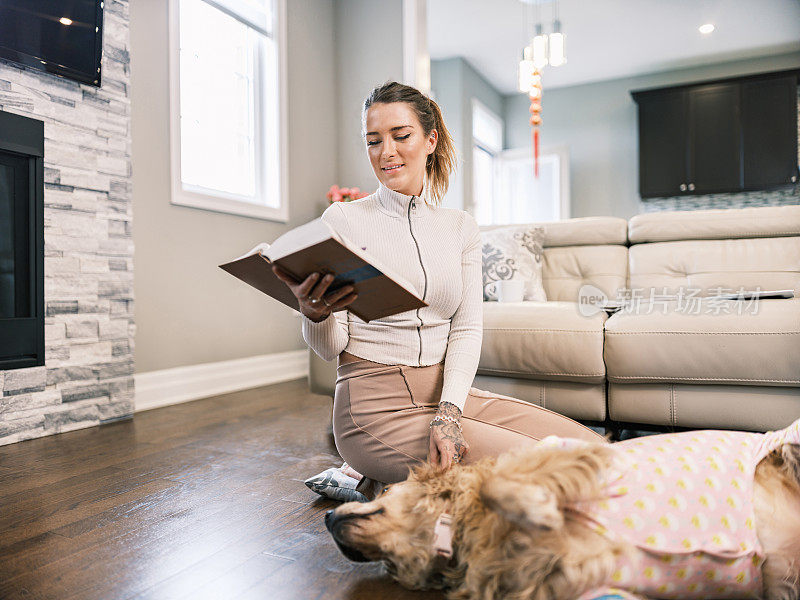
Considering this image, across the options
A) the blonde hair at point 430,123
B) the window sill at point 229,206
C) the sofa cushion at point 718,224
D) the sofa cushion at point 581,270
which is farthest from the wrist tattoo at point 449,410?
the window sill at point 229,206

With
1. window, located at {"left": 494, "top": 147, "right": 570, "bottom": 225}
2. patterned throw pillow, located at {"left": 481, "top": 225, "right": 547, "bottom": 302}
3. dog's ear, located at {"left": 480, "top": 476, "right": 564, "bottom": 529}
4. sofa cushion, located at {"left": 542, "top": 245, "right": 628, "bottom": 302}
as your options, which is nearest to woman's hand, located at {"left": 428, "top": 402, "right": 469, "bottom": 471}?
dog's ear, located at {"left": 480, "top": 476, "right": 564, "bottom": 529}

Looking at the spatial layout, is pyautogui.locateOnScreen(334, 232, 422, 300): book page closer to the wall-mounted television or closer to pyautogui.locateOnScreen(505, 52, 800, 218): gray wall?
the wall-mounted television

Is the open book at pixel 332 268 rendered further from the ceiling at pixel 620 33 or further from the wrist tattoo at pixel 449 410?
the ceiling at pixel 620 33

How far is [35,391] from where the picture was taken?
204 centimetres

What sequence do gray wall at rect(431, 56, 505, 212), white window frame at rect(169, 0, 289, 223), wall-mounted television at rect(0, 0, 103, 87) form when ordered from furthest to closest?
gray wall at rect(431, 56, 505, 212) → white window frame at rect(169, 0, 289, 223) → wall-mounted television at rect(0, 0, 103, 87)

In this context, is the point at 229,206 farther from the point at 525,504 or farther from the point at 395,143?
the point at 525,504

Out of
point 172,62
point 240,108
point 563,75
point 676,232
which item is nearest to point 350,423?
point 676,232

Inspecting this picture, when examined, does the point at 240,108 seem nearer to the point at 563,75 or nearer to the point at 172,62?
the point at 172,62

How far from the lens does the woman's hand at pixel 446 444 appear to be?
1028mm

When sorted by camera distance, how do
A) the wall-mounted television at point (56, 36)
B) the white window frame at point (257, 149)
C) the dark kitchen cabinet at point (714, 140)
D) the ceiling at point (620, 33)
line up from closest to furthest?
A: the wall-mounted television at point (56, 36)
the white window frame at point (257, 149)
the ceiling at point (620, 33)
the dark kitchen cabinet at point (714, 140)

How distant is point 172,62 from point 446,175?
1935mm

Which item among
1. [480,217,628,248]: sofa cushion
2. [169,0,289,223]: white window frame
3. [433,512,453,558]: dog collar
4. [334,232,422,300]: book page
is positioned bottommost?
[433,512,453,558]: dog collar

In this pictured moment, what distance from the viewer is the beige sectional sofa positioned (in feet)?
5.36

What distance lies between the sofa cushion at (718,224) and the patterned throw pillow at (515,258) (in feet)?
1.53
